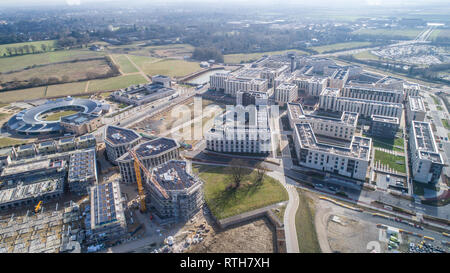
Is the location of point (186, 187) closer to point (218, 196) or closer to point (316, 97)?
point (218, 196)

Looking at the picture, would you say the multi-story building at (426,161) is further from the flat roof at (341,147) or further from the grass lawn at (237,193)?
the grass lawn at (237,193)

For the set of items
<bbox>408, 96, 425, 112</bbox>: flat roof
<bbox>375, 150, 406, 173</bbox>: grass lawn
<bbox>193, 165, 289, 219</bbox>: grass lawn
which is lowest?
<bbox>193, 165, 289, 219</bbox>: grass lawn

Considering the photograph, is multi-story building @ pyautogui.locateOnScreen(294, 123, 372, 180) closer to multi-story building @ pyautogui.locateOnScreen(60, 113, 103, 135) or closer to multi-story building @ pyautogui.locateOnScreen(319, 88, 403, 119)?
multi-story building @ pyautogui.locateOnScreen(319, 88, 403, 119)


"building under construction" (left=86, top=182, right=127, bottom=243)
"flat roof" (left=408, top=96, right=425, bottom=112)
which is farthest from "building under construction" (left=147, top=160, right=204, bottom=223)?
"flat roof" (left=408, top=96, right=425, bottom=112)

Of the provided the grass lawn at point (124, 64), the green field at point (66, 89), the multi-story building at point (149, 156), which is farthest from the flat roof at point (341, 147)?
the grass lawn at point (124, 64)

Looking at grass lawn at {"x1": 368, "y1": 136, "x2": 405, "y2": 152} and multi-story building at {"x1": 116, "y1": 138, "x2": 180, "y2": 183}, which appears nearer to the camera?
multi-story building at {"x1": 116, "y1": 138, "x2": 180, "y2": 183}

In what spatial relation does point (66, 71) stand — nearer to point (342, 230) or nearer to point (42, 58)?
point (42, 58)

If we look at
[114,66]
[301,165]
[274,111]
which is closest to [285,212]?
[301,165]

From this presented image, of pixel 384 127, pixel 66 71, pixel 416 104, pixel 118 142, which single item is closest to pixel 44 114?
pixel 118 142
